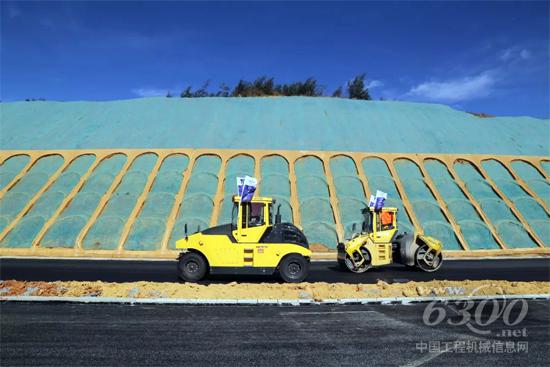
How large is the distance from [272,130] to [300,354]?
22416 mm

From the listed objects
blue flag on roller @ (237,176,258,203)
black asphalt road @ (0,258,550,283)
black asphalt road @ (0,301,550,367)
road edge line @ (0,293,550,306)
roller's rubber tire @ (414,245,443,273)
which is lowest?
black asphalt road @ (0,301,550,367)

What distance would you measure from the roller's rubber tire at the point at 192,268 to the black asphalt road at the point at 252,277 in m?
0.40

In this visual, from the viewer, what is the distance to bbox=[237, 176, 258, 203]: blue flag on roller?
12.1 meters

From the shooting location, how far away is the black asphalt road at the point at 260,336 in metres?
6.34

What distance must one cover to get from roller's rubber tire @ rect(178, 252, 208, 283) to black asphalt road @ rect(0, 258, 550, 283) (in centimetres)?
40

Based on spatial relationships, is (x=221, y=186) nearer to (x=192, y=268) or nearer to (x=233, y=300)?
(x=192, y=268)

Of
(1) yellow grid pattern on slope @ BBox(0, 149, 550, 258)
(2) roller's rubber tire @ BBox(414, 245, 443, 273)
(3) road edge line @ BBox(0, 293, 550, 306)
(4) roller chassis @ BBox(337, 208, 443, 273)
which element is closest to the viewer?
(3) road edge line @ BBox(0, 293, 550, 306)

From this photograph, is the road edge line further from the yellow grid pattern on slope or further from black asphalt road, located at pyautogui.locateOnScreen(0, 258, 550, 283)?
the yellow grid pattern on slope

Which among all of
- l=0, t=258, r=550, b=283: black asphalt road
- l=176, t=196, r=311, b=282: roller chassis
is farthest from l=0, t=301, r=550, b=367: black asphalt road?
l=0, t=258, r=550, b=283: black asphalt road

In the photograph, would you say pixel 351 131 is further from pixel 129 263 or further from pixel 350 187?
pixel 129 263

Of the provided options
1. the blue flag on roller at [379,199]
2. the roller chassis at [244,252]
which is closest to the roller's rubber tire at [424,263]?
the blue flag on roller at [379,199]

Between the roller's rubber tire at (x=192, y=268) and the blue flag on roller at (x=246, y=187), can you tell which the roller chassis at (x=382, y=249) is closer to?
the blue flag on roller at (x=246, y=187)

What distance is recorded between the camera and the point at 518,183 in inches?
941

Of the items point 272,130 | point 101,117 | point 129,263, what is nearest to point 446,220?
point 272,130
